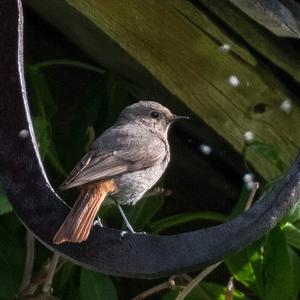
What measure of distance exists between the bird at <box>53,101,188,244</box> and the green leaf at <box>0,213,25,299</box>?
0.39 meters

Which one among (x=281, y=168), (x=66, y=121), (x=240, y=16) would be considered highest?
(x=240, y=16)

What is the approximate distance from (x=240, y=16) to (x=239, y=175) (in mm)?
567

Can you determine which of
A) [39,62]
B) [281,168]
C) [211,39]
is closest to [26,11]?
[39,62]

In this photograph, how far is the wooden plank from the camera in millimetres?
3053

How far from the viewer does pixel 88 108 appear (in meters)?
3.40

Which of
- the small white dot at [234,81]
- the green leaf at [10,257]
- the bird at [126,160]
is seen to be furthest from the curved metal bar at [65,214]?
the green leaf at [10,257]

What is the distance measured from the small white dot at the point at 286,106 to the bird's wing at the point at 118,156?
0.33 m

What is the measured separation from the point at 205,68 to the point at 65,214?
0.76 metres

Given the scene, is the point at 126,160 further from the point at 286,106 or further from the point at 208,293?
the point at 208,293

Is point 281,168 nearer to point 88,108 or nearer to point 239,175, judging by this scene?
point 239,175

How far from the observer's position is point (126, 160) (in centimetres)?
287

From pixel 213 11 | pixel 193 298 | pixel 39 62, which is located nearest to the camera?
pixel 213 11

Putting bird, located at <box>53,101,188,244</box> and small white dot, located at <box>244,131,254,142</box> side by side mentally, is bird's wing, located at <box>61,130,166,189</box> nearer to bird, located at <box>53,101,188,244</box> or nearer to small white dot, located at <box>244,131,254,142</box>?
bird, located at <box>53,101,188,244</box>

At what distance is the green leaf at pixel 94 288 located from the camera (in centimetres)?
312
